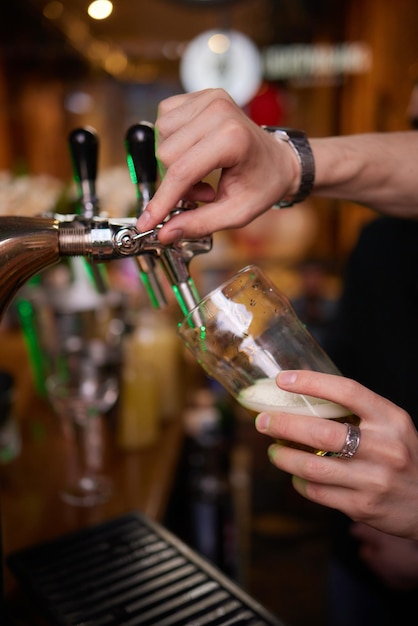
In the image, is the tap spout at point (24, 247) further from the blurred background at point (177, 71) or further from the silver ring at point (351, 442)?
the blurred background at point (177, 71)

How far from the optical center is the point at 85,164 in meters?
0.87

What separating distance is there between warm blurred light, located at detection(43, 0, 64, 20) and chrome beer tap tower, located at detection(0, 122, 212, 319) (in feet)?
9.42

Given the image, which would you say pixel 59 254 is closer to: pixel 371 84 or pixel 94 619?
pixel 94 619

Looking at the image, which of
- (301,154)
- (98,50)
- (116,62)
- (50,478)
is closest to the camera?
(301,154)

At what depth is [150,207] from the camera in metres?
0.75

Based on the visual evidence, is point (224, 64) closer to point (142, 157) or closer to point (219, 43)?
point (219, 43)

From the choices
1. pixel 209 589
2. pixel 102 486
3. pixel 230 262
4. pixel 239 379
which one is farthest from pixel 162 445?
pixel 230 262

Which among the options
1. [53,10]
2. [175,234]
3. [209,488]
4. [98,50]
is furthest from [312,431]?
[98,50]

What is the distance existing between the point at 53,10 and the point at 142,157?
10.3 ft

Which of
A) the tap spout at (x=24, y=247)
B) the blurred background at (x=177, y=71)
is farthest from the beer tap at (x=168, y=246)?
the blurred background at (x=177, y=71)

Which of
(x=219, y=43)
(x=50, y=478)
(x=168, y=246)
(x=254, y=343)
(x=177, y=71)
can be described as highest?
(x=177, y=71)

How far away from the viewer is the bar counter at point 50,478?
1.24m

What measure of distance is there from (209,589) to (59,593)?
0.67ft

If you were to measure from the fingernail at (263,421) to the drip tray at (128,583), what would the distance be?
261 mm
